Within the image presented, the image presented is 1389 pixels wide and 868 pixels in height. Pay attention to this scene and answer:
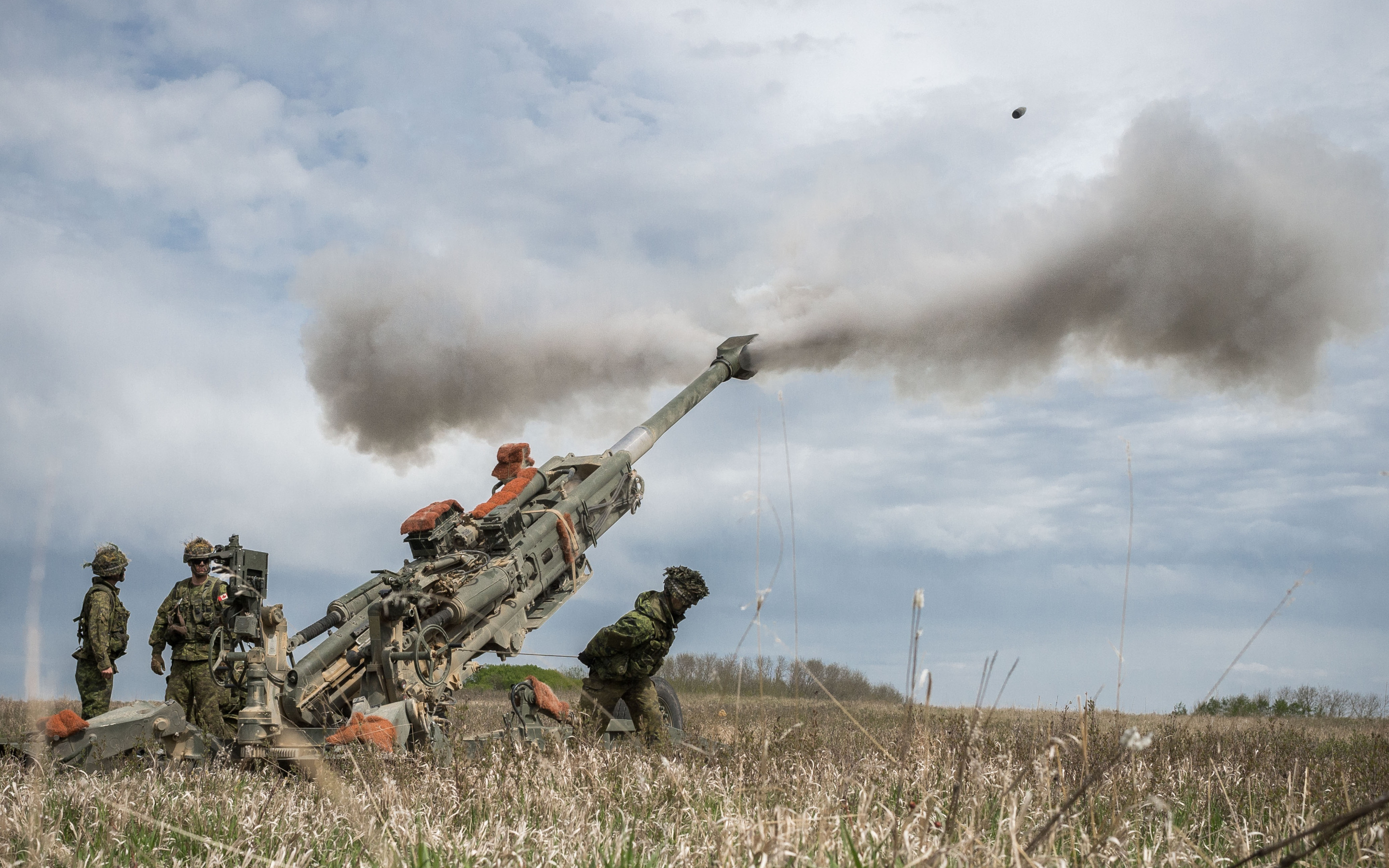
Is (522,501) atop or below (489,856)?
atop

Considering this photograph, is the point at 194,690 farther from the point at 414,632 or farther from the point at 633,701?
the point at 633,701

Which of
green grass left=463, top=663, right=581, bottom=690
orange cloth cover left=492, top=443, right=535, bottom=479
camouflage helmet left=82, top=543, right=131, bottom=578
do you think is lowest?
green grass left=463, top=663, right=581, bottom=690

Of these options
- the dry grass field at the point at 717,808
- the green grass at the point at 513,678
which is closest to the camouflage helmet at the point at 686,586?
the dry grass field at the point at 717,808

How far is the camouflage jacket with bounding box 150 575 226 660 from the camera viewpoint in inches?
357

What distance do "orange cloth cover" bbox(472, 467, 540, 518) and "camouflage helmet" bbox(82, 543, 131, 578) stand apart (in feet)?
11.0

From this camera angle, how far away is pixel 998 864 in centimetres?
253

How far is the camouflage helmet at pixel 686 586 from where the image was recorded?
840 cm

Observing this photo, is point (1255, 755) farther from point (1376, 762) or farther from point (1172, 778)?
point (1172, 778)

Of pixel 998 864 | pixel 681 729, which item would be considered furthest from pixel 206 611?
pixel 998 864

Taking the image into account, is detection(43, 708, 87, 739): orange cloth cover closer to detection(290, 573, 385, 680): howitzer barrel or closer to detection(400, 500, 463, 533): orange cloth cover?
detection(290, 573, 385, 680): howitzer barrel

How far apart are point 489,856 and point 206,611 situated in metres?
7.01

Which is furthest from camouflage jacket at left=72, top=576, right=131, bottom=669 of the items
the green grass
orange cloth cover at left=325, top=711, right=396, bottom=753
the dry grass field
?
the green grass

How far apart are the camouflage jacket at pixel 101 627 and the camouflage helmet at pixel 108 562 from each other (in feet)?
0.24

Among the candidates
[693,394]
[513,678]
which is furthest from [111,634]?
[513,678]
